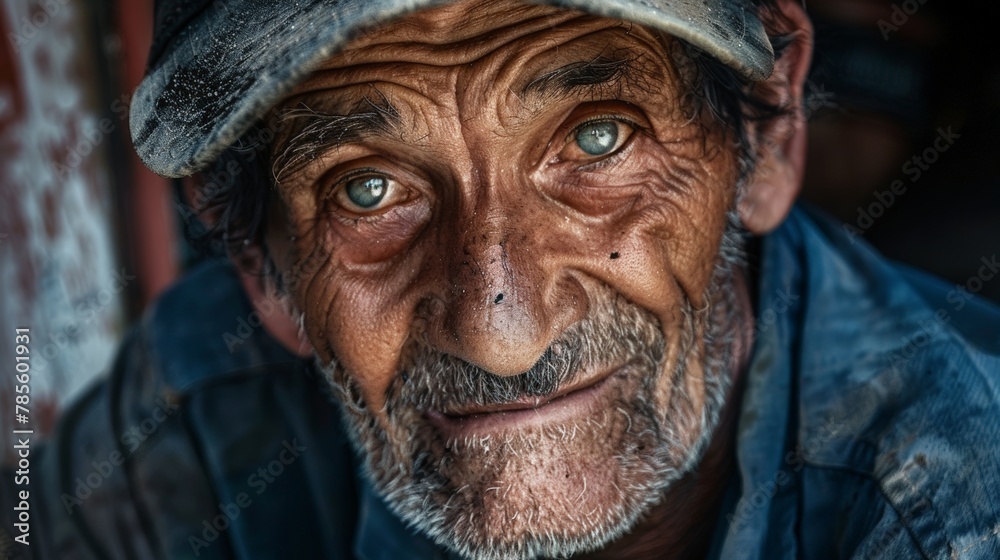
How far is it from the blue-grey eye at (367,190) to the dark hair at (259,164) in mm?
158

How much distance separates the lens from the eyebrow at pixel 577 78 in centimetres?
144

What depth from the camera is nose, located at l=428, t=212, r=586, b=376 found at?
143 centimetres

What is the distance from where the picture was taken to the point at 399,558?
205 centimetres

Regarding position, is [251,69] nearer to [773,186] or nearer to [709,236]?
[709,236]

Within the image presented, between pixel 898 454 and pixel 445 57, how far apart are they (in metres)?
1.03

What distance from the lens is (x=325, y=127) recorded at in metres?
1.54
